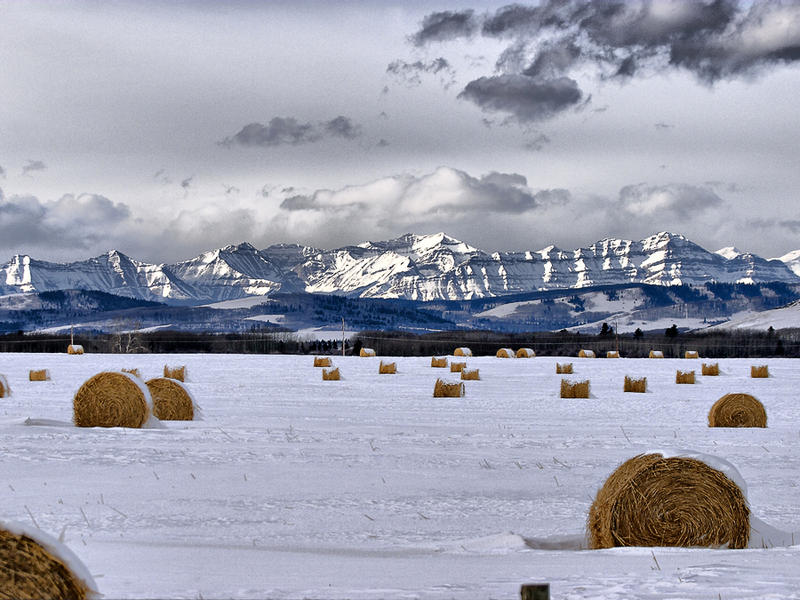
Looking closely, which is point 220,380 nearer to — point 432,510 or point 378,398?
point 378,398

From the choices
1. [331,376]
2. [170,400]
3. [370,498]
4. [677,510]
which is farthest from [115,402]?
[331,376]

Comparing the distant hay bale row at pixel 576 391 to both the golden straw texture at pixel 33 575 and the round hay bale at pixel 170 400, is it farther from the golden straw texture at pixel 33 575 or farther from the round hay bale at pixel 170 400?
the golden straw texture at pixel 33 575

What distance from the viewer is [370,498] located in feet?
32.5

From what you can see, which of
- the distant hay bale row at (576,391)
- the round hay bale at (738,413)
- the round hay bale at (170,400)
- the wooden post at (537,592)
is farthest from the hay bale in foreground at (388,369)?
the wooden post at (537,592)

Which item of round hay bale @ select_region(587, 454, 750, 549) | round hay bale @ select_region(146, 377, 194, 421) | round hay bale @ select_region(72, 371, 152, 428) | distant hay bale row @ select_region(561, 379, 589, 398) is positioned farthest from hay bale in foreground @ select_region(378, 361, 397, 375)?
round hay bale @ select_region(587, 454, 750, 549)

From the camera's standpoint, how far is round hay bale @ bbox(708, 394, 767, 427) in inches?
719

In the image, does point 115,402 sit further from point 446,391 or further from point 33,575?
point 446,391

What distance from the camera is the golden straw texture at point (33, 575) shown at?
4.58m

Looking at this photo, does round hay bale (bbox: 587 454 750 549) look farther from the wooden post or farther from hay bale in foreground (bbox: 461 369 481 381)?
hay bale in foreground (bbox: 461 369 481 381)

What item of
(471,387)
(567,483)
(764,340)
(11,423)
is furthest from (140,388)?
(764,340)

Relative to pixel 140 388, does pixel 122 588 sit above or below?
below

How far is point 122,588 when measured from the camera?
18.5 feet

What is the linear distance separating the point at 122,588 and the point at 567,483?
6.43 meters

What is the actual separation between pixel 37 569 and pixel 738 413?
52.1 ft
